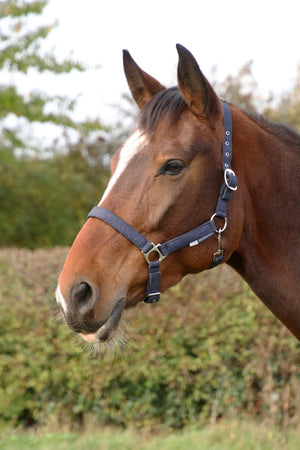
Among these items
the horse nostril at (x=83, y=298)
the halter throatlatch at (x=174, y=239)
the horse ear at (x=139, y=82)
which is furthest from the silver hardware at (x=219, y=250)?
the horse ear at (x=139, y=82)

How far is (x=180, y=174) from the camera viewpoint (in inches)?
89.8

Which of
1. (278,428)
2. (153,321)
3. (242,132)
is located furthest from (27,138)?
(242,132)

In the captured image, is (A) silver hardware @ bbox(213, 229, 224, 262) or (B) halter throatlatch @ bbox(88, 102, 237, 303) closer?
(B) halter throatlatch @ bbox(88, 102, 237, 303)

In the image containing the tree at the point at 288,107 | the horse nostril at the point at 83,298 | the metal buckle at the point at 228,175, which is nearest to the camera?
the horse nostril at the point at 83,298

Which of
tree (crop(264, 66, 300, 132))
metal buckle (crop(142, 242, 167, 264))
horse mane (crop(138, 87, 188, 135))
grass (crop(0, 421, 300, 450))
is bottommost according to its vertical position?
grass (crop(0, 421, 300, 450))

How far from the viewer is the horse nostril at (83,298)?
205 centimetres

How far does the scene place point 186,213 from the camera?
7.57 feet

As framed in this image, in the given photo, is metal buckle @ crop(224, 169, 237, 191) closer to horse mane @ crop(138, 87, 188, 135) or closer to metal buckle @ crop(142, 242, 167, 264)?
horse mane @ crop(138, 87, 188, 135)

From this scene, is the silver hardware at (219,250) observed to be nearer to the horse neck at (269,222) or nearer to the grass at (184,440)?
the horse neck at (269,222)

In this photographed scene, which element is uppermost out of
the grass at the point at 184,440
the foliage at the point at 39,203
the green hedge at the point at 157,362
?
the foliage at the point at 39,203

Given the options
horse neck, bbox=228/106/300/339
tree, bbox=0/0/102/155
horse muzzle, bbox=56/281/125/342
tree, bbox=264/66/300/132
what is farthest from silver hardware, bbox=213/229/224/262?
tree, bbox=264/66/300/132

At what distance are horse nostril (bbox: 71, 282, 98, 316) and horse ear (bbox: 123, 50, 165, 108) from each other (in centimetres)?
120

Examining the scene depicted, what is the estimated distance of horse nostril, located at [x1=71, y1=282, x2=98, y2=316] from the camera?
205 centimetres

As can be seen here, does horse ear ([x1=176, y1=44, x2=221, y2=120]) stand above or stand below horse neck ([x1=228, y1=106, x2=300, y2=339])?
above
